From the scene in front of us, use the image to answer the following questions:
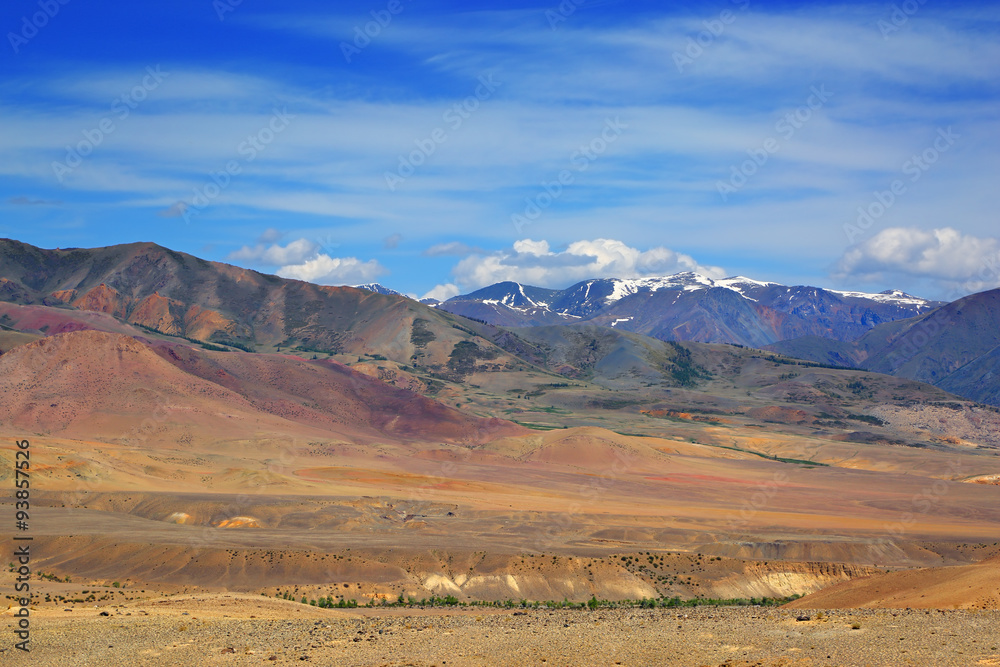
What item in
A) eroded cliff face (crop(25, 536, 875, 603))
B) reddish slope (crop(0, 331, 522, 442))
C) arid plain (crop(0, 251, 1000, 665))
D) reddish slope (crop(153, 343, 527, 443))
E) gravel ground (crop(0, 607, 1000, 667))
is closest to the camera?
gravel ground (crop(0, 607, 1000, 667))

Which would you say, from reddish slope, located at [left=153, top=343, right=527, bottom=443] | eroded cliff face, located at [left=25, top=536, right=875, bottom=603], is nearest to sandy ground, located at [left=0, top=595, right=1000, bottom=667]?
eroded cliff face, located at [left=25, top=536, right=875, bottom=603]

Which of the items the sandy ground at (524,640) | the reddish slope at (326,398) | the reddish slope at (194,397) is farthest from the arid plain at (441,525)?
the reddish slope at (326,398)

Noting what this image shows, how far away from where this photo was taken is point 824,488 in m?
118

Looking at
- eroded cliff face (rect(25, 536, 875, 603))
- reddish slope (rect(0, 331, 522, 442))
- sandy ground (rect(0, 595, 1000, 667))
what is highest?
reddish slope (rect(0, 331, 522, 442))

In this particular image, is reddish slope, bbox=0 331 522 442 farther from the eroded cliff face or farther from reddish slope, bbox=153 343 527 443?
the eroded cliff face

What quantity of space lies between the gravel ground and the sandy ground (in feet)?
0.13

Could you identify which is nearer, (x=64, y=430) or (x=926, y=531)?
(x=926, y=531)

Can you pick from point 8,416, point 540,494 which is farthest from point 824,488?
point 8,416

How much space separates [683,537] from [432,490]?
111ft

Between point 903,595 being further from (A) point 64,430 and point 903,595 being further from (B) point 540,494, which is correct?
(A) point 64,430

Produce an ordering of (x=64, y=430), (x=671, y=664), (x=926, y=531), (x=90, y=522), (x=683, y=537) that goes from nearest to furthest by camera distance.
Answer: (x=671, y=664) < (x=90, y=522) < (x=683, y=537) < (x=926, y=531) < (x=64, y=430)

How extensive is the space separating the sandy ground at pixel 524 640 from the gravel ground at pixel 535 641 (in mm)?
41

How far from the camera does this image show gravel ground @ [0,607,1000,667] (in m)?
24.0

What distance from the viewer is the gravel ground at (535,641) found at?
24.0m
